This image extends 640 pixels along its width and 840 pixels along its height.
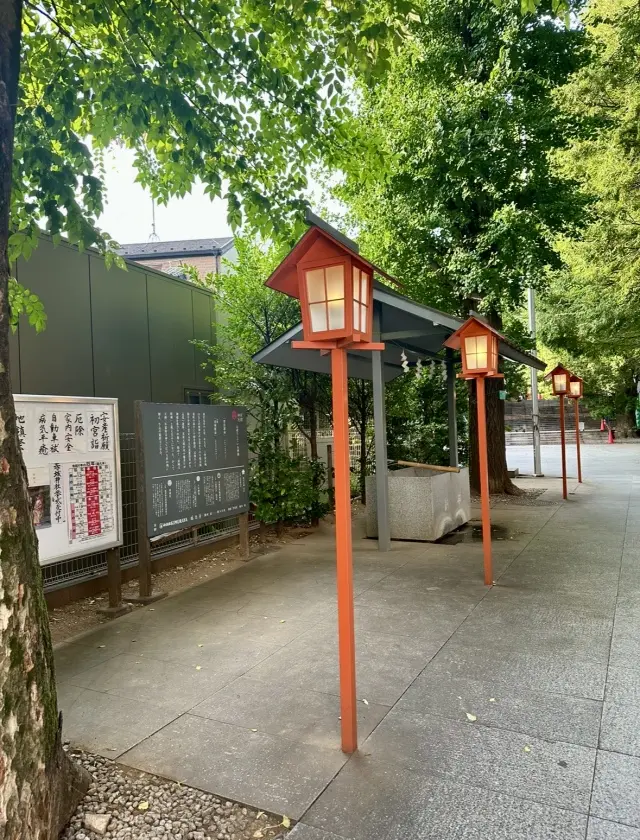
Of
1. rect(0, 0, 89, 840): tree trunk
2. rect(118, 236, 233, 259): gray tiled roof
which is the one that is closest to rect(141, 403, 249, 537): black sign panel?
rect(0, 0, 89, 840): tree trunk

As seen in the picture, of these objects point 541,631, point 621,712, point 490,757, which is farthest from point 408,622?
point 490,757

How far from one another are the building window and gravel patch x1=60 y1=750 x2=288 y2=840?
6.54 m

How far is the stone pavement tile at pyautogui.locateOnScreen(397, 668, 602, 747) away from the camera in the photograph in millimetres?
3188

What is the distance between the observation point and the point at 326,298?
10.5 feet

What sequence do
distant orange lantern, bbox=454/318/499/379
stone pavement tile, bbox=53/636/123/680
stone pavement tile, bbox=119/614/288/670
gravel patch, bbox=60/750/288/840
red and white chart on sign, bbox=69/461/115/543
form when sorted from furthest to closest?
distant orange lantern, bbox=454/318/499/379, red and white chart on sign, bbox=69/461/115/543, stone pavement tile, bbox=119/614/288/670, stone pavement tile, bbox=53/636/123/680, gravel patch, bbox=60/750/288/840

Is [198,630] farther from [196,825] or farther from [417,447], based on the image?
[417,447]

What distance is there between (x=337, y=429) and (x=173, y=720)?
80.3 inches

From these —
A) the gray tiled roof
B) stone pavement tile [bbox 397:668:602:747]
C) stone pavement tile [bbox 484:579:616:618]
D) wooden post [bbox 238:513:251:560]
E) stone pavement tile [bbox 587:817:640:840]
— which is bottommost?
stone pavement tile [bbox 484:579:616:618]

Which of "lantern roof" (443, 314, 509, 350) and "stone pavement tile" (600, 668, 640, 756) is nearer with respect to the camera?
"stone pavement tile" (600, 668, 640, 756)

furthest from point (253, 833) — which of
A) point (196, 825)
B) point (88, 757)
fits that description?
point (88, 757)

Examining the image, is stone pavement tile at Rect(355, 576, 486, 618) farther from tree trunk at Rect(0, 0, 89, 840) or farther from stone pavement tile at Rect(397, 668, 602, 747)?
tree trunk at Rect(0, 0, 89, 840)

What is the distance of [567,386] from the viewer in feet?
42.1

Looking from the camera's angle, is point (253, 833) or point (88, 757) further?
point (88, 757)

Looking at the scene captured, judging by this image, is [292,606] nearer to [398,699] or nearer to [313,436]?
[398,699]
